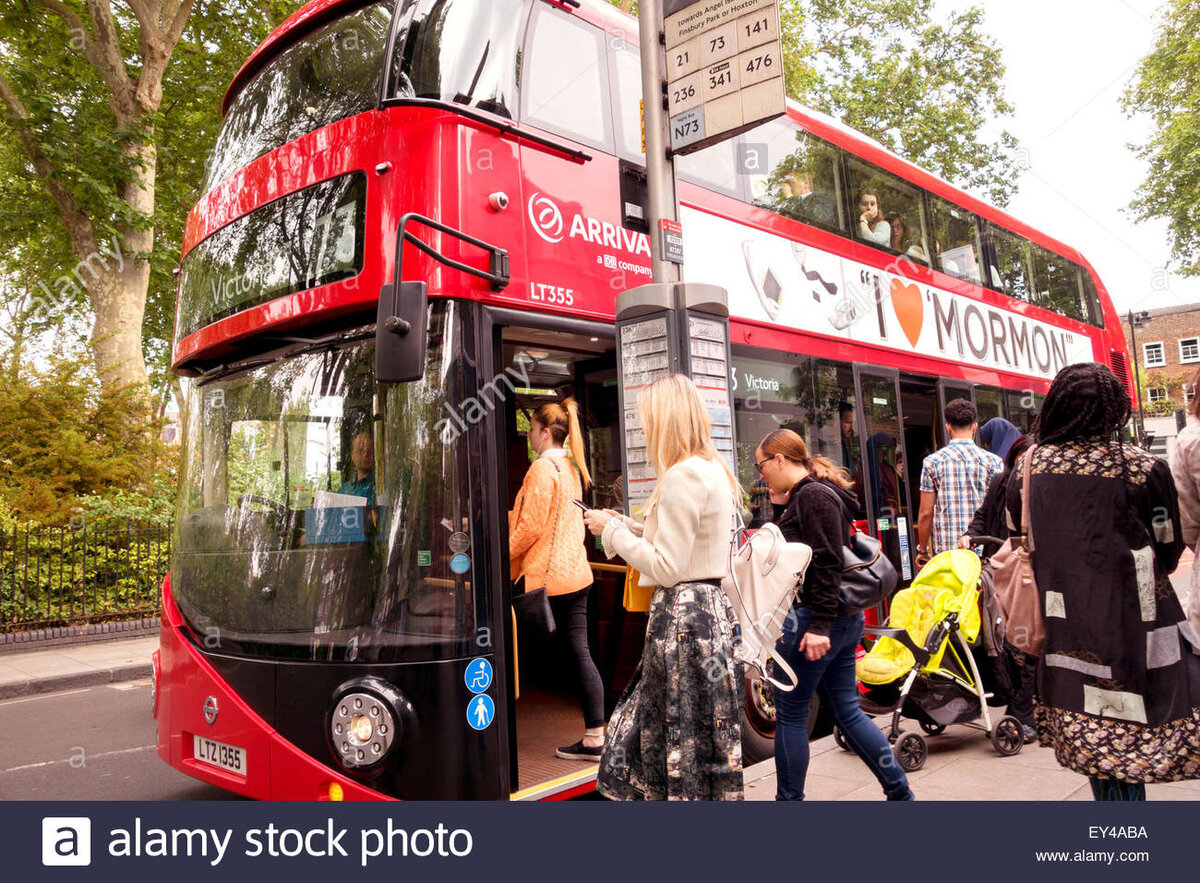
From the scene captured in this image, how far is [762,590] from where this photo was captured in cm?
342

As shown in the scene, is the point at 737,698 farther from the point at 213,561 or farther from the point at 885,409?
the point at 885,409

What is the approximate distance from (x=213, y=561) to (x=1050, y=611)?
12.2 feet

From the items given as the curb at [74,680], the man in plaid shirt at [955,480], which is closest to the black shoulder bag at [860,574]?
the man in plaid shirt at [955,480]

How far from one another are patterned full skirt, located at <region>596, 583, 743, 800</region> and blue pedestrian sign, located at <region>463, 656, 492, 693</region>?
675 millimetres

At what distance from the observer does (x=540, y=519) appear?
4.71 metres

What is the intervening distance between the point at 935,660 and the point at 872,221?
4.16 meters

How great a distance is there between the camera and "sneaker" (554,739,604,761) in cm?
451

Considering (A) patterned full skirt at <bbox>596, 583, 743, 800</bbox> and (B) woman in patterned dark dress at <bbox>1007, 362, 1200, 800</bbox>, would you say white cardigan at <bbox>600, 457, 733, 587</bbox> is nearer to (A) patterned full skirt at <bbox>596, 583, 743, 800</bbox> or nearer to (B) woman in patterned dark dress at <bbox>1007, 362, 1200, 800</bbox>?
(A) patterned full skirt at <bbox>596, 583, 743, 800</bbox>

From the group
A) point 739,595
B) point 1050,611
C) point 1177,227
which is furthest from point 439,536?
point 1177,227

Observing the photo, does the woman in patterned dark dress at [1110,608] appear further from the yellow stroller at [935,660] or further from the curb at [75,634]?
the curb at [75,634]

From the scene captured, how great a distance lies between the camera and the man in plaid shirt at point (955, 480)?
602 cm

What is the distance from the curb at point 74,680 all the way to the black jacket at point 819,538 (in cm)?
907

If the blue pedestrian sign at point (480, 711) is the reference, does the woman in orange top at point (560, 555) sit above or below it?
above

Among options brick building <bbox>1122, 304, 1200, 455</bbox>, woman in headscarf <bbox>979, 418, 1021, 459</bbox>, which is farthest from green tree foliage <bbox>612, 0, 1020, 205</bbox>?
brick building <bbox>1122, 304, 1200, 455</bbox>
